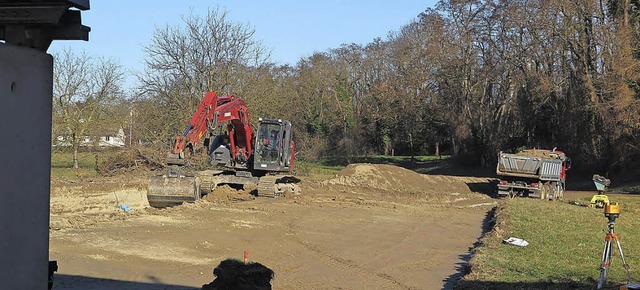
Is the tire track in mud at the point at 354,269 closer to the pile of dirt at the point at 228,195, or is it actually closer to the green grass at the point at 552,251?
the green grass at the point at 552,251

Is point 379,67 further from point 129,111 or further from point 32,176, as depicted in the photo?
point 32,176

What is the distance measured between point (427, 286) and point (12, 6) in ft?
24.2

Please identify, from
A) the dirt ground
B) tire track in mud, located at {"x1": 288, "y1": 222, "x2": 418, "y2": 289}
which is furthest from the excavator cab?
tire track in mud, located at {"x1": 288, "y1": 222, "x2": 418, "y2": 289}

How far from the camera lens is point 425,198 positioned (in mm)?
28031

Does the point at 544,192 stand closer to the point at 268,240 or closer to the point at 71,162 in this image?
the point at 268,240

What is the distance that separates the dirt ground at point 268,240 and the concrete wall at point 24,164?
458cm

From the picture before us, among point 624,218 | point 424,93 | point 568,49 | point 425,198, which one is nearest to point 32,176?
point 624,218

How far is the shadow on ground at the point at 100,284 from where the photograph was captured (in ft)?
28.9

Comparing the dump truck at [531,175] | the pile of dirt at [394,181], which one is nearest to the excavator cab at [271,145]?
the pile of dirt at [394,181]

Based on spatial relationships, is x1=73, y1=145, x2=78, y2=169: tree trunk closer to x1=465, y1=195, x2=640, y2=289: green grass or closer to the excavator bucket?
the excavator bucket

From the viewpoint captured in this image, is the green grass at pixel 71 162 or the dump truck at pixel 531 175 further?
the green grass at pixel 71 162

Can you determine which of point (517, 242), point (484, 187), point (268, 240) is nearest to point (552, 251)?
point (517, 242)

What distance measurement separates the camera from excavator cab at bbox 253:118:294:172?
2345 centimetres

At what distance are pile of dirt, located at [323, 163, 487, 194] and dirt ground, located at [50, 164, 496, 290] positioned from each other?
6.34 m
